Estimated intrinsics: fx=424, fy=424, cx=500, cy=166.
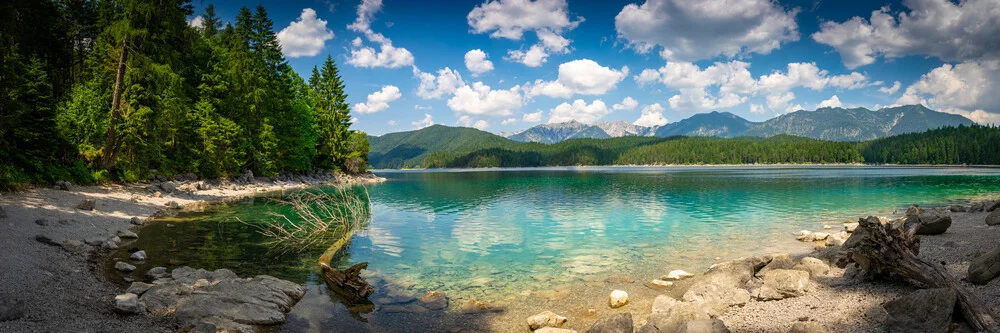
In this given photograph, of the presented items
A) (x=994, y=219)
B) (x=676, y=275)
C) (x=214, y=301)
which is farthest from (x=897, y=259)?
(x=994, y=219)

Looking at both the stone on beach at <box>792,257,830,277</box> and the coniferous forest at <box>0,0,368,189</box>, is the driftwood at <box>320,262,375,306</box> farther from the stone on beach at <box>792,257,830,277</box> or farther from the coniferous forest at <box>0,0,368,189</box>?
the coniferous forest at <box>0,0,368,189</box>

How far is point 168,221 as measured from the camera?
1009 inches

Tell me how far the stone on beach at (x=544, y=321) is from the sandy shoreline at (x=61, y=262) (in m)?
8.57

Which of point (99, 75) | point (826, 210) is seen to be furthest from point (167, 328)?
point (826, 210)

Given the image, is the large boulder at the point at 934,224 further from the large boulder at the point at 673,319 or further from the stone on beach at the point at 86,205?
the stone on beach at the point at 86,205

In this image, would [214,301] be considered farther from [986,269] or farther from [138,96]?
[138,96]

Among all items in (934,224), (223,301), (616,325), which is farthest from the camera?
(934,224)

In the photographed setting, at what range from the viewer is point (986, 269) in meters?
9.02

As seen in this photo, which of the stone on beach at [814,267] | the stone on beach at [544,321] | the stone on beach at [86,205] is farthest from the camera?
the stone on beach at [86,205]

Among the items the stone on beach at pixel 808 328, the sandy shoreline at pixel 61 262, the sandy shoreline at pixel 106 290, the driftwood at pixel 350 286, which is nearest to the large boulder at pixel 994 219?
the sandy shoreline at pixel 106 290

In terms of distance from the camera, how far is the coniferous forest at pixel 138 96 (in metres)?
25.8

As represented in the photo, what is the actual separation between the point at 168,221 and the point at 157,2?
695 inches

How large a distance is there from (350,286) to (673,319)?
30.3 feet

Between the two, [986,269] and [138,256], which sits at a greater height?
[986,269]
